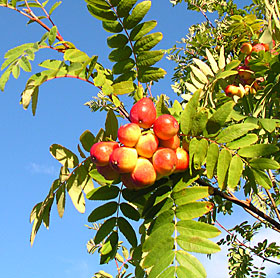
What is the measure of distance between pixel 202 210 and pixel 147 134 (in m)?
0.40

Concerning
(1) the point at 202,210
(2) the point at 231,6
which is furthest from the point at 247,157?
(2) the point at 231,6

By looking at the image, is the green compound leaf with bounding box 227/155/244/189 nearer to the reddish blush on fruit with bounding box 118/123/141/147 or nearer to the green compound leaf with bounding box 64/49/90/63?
the reddish blush on fruit with bounding box 118/123/141/147

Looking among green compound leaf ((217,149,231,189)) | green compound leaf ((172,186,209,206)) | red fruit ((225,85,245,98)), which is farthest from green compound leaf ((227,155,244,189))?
red fruit ((225,85,245,98))

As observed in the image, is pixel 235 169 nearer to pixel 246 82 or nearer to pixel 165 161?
pixel 165 161

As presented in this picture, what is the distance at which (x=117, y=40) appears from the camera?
1.71 meters

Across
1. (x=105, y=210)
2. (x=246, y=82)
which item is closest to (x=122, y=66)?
(x=105, y=210)

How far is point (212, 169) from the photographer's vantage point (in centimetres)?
147

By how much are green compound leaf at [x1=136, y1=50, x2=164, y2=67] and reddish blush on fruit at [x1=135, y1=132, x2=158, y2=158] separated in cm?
45

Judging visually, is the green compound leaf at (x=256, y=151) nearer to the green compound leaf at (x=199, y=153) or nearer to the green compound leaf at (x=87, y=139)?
the green compound leaf at (x=199, y=153)

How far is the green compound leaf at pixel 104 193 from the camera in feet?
5.24

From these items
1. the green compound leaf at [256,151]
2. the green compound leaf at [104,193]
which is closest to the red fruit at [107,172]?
the green compound leaf at [104,193]

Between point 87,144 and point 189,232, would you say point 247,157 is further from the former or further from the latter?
point 87,144

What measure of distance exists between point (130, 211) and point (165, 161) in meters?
0.40

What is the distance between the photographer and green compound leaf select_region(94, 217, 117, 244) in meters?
1.58
